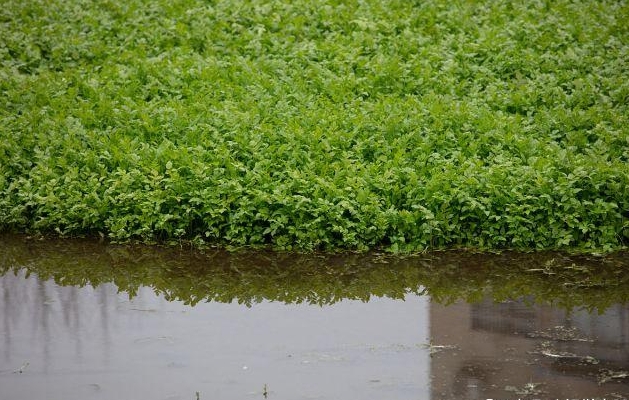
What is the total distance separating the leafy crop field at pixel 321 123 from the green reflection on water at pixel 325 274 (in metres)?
0.21

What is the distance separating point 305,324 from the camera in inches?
266

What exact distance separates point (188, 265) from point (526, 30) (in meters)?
6.22

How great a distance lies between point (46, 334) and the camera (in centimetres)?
646

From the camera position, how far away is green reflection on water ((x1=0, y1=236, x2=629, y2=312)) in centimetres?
736

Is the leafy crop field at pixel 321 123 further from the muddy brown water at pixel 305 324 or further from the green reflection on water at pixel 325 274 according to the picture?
the muddy brown water at pixel 305 324

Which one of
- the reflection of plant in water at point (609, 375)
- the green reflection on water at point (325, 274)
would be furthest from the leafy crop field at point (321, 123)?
the reflection of plant in water at point (609, 375)

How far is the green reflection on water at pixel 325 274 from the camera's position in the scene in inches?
290

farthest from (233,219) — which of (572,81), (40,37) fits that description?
(40,37)

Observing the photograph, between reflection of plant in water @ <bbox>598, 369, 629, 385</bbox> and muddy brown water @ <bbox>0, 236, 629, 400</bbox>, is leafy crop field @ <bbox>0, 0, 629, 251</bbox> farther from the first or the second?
reflection of plant in water @ <bbox>598, 369, 629, 385</bbox>

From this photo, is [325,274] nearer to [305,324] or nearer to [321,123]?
[305,324]

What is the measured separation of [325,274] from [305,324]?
1.05 meters

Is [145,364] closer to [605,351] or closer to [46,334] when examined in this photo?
[46,334]

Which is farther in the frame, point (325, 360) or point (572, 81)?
point (572, 81)

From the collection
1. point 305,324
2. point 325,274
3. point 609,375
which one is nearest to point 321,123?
point 325,274
